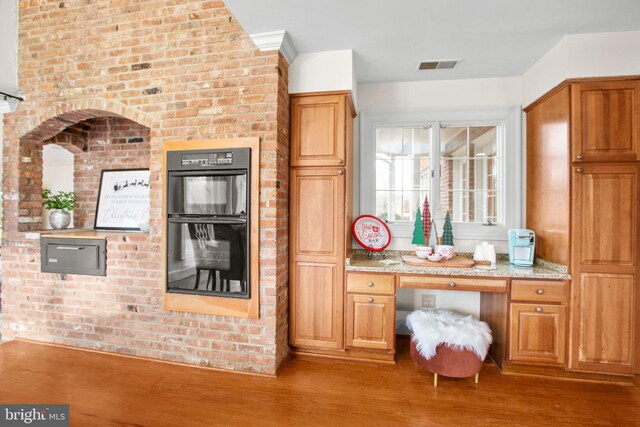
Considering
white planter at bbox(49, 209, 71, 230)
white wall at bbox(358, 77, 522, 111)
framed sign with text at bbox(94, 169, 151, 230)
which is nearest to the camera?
white wall at bbox(358, 77, 522, 111)

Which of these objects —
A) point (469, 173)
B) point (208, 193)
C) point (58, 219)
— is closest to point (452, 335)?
point (469, 173)

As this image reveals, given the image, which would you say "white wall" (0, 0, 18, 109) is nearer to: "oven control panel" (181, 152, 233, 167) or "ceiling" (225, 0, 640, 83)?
"oven control panel" (181, 152, 233, 167)

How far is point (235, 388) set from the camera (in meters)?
2.14

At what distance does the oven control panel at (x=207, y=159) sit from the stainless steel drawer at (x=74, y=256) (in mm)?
1079

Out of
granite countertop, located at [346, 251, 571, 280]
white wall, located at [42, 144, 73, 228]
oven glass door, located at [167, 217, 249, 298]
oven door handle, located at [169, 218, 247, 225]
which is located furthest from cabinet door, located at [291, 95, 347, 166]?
white wall, located at [42, 144, 73, 228]

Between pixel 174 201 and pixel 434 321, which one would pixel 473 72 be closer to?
pixel 434 321

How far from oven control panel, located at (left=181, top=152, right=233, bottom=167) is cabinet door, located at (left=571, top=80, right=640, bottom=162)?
2620mm

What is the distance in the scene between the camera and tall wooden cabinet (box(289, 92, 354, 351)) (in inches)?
97.7

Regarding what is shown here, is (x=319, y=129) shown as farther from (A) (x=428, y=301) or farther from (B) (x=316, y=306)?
(A) (x=428, y=301)

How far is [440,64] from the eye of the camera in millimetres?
2715

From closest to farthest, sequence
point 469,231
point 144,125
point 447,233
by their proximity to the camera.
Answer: point 144,125
point 447,233
point 469,231

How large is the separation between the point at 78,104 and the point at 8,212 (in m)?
1.27

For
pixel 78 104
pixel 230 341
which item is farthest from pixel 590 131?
pixel 78 104

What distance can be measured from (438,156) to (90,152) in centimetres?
383
